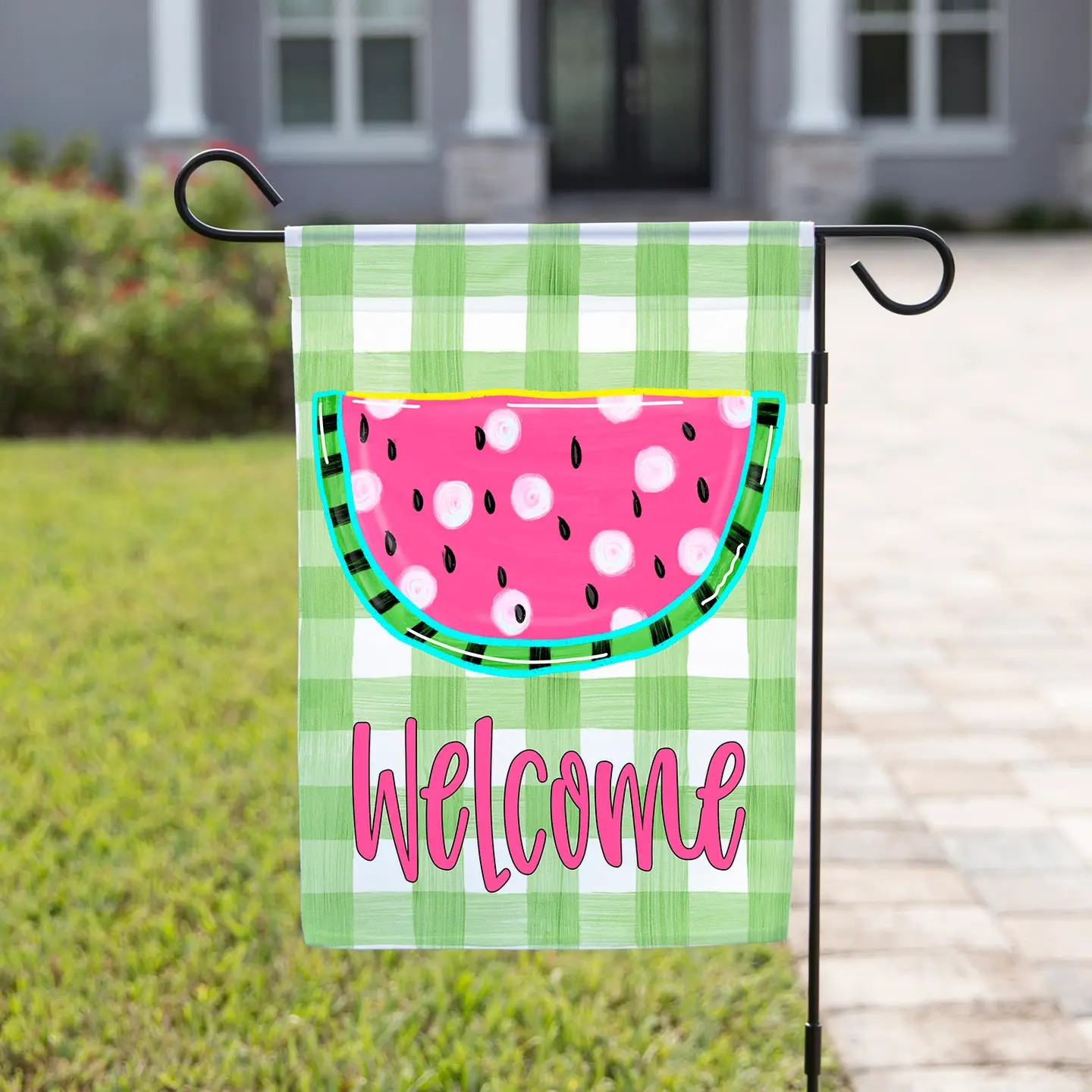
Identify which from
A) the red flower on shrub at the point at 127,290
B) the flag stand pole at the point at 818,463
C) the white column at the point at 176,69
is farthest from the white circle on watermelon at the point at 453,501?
the white column at the point at 176,69

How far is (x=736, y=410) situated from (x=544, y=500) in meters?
0.27

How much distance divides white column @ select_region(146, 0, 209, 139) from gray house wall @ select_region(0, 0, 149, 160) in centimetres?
113

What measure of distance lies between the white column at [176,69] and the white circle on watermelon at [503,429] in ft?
53.3

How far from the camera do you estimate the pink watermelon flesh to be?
85.0 inches

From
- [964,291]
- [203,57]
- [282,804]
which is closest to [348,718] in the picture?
[282,804]

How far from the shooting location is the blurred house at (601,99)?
18109mm

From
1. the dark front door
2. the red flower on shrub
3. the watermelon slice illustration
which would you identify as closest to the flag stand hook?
the watermelon slice illustration

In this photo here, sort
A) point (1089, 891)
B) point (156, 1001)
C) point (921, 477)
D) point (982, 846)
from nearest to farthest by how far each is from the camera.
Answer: point (156, 1001) → point (1089, 891) → point (982, 846) → point (921, 477)

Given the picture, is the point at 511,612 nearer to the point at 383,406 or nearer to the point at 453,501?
the point at 453,501

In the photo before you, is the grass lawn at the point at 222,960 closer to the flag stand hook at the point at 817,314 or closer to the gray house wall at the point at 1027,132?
the flag stand hook at the point at 817,314

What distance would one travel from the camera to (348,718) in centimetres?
219

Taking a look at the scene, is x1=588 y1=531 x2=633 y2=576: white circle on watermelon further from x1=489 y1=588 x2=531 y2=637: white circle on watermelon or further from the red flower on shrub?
the red flower on shrub

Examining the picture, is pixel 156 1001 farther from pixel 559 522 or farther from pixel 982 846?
pixel 982 846

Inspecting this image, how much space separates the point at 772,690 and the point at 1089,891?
156 centimetres
